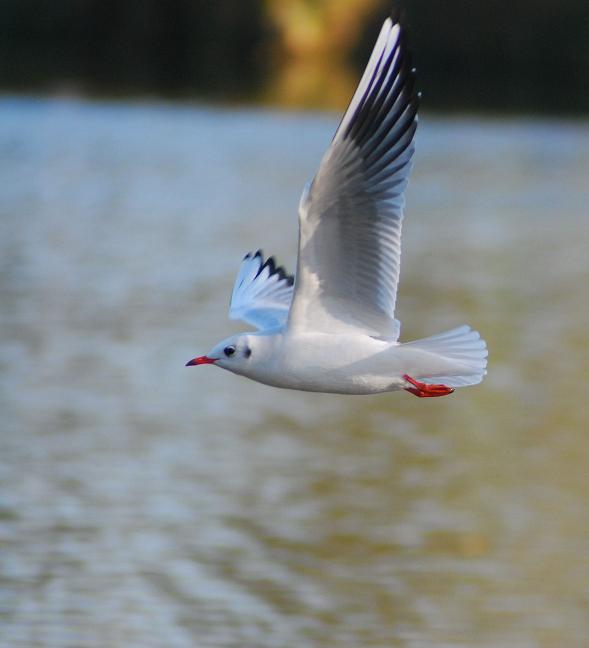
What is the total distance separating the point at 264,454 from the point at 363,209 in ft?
17.9

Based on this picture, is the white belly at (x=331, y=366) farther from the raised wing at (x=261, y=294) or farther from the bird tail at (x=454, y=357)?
the raised wing at (x=261, y=294)

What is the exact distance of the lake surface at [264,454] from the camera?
26.9 feet

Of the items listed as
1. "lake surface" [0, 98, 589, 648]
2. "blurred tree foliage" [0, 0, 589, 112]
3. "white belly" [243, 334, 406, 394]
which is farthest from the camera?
"blurred tree foliage" [0, 0, 589, 112]

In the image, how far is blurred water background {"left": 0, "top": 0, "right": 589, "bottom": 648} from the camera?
8.28m

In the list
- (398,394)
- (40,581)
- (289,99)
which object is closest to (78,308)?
(398,394)

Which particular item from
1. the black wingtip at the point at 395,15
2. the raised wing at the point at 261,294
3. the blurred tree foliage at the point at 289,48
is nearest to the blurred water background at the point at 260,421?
the raised wing at the point at 261,294

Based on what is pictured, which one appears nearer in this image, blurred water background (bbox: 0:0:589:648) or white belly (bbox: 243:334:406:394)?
white belly (bbox: 243:334:406:394)

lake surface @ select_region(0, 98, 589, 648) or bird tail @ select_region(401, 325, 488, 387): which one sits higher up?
lake surface @ select_region(0, 98, 589, 648)

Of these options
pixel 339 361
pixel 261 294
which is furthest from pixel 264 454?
pixel 339 361

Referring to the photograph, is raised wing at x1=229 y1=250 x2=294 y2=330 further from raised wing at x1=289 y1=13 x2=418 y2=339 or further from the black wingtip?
the black wingtip

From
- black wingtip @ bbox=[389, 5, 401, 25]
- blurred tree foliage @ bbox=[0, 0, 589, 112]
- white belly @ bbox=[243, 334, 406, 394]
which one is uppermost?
blurred tree foliage @ bbox=[0, 0, 589, 112]

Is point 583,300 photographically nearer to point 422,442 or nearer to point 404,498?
point 422,442

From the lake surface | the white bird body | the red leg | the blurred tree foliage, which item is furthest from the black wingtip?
the blurred tree foliage

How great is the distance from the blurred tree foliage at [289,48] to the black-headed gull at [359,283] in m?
24.0
